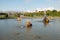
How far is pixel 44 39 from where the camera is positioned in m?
4.03

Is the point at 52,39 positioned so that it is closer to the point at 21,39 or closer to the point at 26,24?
the point at 21,39

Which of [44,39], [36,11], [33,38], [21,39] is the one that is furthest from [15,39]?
[36,11]

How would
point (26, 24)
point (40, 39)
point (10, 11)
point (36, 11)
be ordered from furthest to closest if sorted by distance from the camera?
point (26, 24) → point (36, 11) → point (10, 11) → point (40, 39)

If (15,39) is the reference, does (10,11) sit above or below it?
above

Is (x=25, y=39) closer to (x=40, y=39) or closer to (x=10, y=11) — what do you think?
(x=40, y=39)

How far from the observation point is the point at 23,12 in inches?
211

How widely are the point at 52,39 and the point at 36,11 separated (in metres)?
1.82

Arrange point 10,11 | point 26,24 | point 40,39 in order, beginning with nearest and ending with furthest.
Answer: point 40,39 < point 10,11 < point 26,24

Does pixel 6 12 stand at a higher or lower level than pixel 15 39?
higher

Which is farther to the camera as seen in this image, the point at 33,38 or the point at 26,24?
the point at 26,24

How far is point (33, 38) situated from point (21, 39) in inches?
14.6

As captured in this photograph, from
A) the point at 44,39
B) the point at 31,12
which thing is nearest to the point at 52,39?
the point at 44,39

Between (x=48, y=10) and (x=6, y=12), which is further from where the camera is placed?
(x=48, y=10)

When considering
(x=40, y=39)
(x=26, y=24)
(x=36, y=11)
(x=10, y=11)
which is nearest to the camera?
(x=40, y=39)
